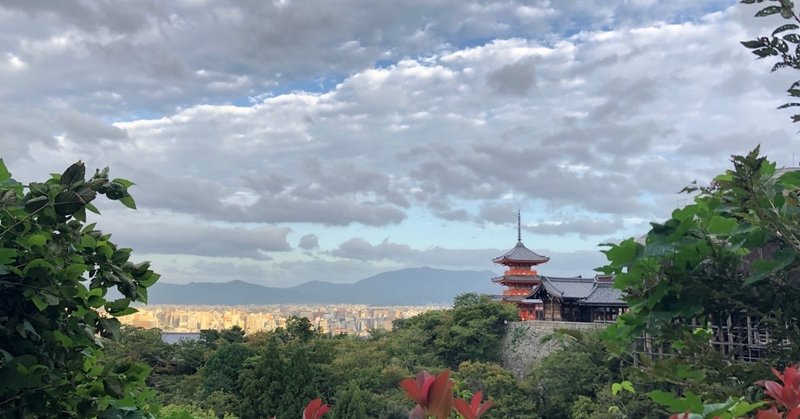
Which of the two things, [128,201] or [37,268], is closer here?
[37,268]

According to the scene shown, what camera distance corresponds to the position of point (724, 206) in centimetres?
97

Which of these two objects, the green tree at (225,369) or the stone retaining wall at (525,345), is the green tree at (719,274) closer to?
the green tree at (225,369)

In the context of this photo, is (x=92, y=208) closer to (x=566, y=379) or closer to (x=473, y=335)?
(x=566, y=379)

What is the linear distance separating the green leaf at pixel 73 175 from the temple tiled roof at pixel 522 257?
76.1ft

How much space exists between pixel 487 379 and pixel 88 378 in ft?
47.1

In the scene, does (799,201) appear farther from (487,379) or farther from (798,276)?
(487,379)

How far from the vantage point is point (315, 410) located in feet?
1.87

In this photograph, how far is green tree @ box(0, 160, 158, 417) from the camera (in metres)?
0.90

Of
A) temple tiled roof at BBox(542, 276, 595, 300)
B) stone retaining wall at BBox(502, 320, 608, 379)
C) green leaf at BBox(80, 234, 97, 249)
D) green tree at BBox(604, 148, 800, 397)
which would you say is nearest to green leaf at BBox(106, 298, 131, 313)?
green leaf at BBox(80, 234, 97, 249)

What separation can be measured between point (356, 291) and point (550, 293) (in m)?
121

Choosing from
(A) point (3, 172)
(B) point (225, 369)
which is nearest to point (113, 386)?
(A) point (3, 172)

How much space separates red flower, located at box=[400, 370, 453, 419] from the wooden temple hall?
1618 centimetres

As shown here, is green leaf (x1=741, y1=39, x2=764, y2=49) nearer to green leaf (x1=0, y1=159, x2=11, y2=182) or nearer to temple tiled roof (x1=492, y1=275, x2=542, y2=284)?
green leaf (x1=0, y1=159, x2=11, y2=182)

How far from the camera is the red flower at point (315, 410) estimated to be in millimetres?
556
